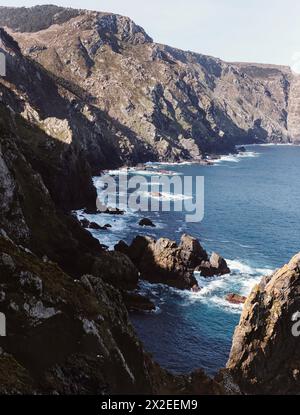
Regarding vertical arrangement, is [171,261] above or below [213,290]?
above

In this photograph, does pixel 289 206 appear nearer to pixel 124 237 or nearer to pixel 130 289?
pixel 124 237

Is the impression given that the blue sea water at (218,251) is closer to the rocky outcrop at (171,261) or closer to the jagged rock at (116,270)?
the rocky outcrop at (171,261)

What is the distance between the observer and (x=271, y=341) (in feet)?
161

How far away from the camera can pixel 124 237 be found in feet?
337

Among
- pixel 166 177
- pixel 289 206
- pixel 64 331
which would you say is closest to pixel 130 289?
pixel 64 331

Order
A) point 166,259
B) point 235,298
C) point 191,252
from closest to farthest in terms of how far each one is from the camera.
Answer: point 235,298 → point 166,259 → point 191,252

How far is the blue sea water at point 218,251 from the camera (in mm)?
62375

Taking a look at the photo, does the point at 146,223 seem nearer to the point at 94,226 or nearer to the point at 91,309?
the point at 94,226

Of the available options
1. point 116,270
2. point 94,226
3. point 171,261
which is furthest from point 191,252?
point 94,226

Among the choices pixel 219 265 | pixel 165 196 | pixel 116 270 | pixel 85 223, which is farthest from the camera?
pixel 165 196

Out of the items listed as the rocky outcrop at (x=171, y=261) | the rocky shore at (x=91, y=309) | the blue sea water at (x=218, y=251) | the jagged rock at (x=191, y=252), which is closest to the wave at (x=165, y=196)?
the blue sea water at (x=218, y=251)

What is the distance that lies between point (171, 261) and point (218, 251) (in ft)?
68.7

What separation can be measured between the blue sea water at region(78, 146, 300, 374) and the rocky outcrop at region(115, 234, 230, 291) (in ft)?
7.74

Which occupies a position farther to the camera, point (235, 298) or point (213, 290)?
point (213, 290)
